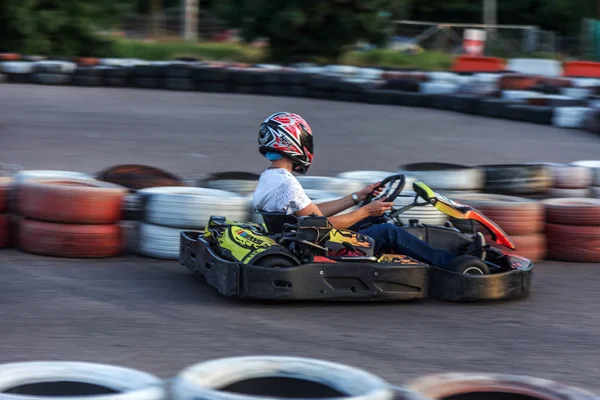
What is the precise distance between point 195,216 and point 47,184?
0.98 metres

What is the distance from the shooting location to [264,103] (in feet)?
55.3

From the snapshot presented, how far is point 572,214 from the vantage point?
6.16 meters

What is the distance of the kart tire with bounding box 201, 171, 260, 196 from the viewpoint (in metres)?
6.35

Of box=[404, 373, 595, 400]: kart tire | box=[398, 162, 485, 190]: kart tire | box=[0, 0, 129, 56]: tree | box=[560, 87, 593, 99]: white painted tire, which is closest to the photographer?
box=[404, 373, 595, 400]: kart tire

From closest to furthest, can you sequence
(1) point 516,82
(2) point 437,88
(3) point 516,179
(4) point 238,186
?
(4) point 238,186 < (3) point 516,179 < (1) point 516,82 < (2) point 437,88

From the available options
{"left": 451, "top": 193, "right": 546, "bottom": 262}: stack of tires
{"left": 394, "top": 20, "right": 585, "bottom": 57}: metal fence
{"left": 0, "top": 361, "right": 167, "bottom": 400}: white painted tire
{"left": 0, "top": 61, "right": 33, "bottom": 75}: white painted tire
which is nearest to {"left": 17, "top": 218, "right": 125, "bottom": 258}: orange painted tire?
{"left": 451, "top": 193, "right": 546, "bottom": 262}: stack of tires

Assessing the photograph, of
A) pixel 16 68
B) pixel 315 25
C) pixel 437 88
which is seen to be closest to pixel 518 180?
pixel 437 88

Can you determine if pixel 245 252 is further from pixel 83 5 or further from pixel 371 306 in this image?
pixel 83 5

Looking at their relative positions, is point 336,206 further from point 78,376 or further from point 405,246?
point 78,376

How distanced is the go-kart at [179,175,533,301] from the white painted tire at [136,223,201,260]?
585mm

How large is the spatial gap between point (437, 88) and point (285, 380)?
1489 centimetres

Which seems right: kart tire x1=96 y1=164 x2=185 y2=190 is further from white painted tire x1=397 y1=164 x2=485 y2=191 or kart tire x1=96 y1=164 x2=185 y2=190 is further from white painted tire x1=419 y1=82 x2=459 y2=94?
white painted tire x1=419 y1=82 x2=459 y2=94

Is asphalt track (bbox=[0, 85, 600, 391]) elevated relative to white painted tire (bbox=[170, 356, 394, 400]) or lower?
lower

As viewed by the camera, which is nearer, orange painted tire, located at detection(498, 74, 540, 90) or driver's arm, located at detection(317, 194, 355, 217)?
driver's arm, located at detection(317, 194, 355, 217)
